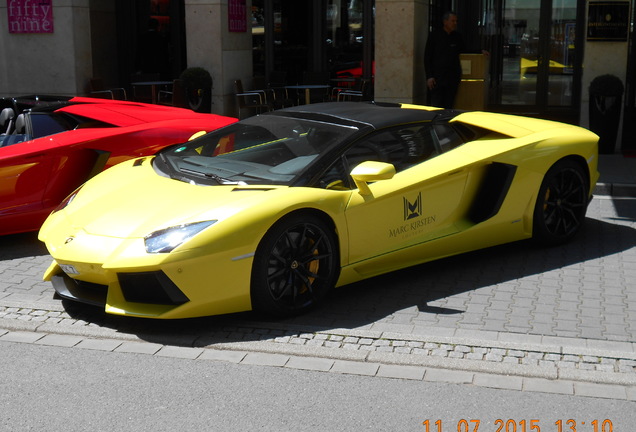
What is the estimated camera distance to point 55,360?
4945 millimetres

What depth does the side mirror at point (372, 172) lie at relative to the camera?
18.7 ft

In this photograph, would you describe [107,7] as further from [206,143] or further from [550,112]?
[206,143]

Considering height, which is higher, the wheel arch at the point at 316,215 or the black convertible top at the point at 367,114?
the black convertible top at the point at 367,114

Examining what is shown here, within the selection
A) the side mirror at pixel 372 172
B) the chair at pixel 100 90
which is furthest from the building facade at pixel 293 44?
the side mirror at pixel 372 172

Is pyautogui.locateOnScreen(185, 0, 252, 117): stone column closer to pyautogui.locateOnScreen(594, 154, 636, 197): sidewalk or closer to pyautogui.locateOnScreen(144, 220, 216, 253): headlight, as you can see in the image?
pyautogui.locateOnScreen(594, 154, 636, 197): sidewalk

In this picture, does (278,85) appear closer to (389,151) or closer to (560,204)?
(560,204)

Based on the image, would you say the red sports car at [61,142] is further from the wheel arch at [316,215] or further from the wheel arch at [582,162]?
the wheel arch at [582,162]

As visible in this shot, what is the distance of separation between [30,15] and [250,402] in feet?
40.9

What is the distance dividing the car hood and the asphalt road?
2.85 feet

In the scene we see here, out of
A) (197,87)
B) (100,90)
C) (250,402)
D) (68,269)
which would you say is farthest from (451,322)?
(100,90)

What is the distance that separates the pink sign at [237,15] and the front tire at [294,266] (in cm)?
1000

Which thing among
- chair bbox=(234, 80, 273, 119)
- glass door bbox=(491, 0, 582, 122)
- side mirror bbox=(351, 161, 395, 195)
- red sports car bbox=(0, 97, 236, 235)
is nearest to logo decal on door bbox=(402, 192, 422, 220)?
side mirror bbox=(351, 161, 395, 195)

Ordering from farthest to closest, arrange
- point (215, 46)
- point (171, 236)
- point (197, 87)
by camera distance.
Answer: point (215, 46)
point (197, 87)
point (171, 236)

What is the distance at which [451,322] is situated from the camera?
5.55m
